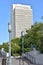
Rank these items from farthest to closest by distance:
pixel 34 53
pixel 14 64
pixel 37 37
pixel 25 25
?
pixel 25 25 → pixel 37 37 → pixel 34 53 → pixel 14 64

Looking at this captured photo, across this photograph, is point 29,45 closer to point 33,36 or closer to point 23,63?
point 33,36

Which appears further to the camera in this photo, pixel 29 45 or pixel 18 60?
pixel 29 45

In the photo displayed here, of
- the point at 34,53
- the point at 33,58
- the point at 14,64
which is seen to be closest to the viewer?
the point at 14,64

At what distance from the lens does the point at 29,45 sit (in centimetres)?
6259

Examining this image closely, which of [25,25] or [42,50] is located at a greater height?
[25,25]

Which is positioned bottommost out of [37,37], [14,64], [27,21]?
[14,64]

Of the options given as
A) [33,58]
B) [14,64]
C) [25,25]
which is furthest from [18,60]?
[25,25]

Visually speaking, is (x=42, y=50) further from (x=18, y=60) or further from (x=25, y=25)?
(x=25, y=25)

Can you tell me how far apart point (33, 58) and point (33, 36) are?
63.8 feet

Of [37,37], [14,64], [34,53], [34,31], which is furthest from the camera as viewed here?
[34,31]

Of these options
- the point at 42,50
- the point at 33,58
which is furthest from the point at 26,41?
the point at 33,58

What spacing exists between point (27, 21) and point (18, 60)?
7138 cm

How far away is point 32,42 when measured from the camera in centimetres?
6044

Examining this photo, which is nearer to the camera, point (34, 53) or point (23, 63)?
point (23, 63)
